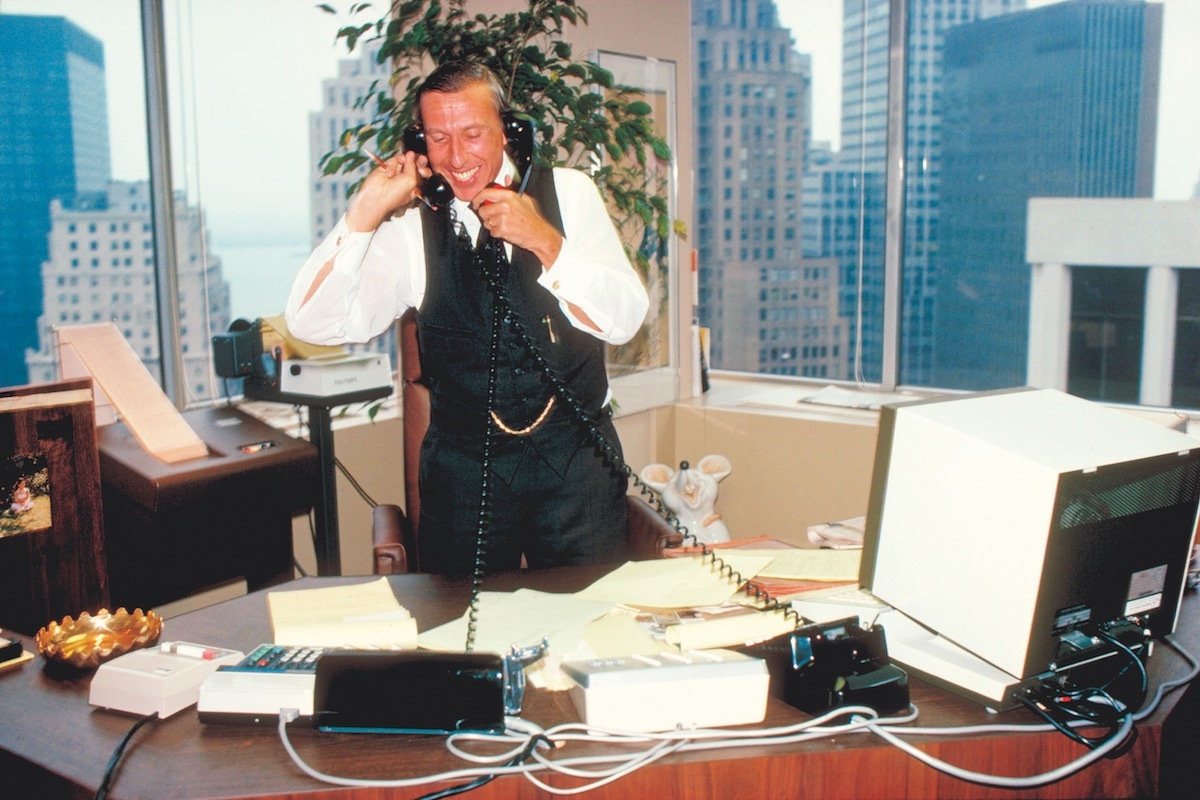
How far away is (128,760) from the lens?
111 centimetres

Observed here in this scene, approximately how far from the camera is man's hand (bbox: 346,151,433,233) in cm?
174

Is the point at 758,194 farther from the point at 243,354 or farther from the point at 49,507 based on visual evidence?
the point at 49,507

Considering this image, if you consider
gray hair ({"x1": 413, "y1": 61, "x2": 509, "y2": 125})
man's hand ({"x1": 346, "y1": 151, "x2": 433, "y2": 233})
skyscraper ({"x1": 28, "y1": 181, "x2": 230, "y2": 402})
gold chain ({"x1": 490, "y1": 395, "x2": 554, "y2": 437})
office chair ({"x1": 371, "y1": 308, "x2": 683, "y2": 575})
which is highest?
gray hair ({"x1": 413, "y1": 61, "x2": 509, "y2": 125})

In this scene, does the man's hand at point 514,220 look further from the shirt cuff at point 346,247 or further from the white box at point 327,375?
the white box at point 327,375

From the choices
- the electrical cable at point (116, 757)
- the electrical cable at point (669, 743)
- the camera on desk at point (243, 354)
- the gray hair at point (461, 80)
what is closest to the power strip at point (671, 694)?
the electrical cable at point (669, 743)

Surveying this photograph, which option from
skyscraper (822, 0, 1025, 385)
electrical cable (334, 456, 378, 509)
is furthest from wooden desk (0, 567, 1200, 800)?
skyscraper (822, 0, 1025, 385)

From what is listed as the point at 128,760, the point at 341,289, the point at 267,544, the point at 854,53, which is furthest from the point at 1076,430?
the point at 854,53

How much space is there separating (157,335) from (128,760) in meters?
2.28

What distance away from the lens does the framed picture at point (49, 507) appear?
1.99 metres

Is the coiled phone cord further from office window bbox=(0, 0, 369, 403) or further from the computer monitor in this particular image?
office window bbox=(0, 0, 369, 403)

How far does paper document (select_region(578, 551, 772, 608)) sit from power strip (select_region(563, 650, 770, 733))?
29 centimetres

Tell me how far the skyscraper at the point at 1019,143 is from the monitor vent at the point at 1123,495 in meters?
2.56

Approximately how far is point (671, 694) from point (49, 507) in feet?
4.99

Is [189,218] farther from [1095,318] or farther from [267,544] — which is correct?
[1095,318]
